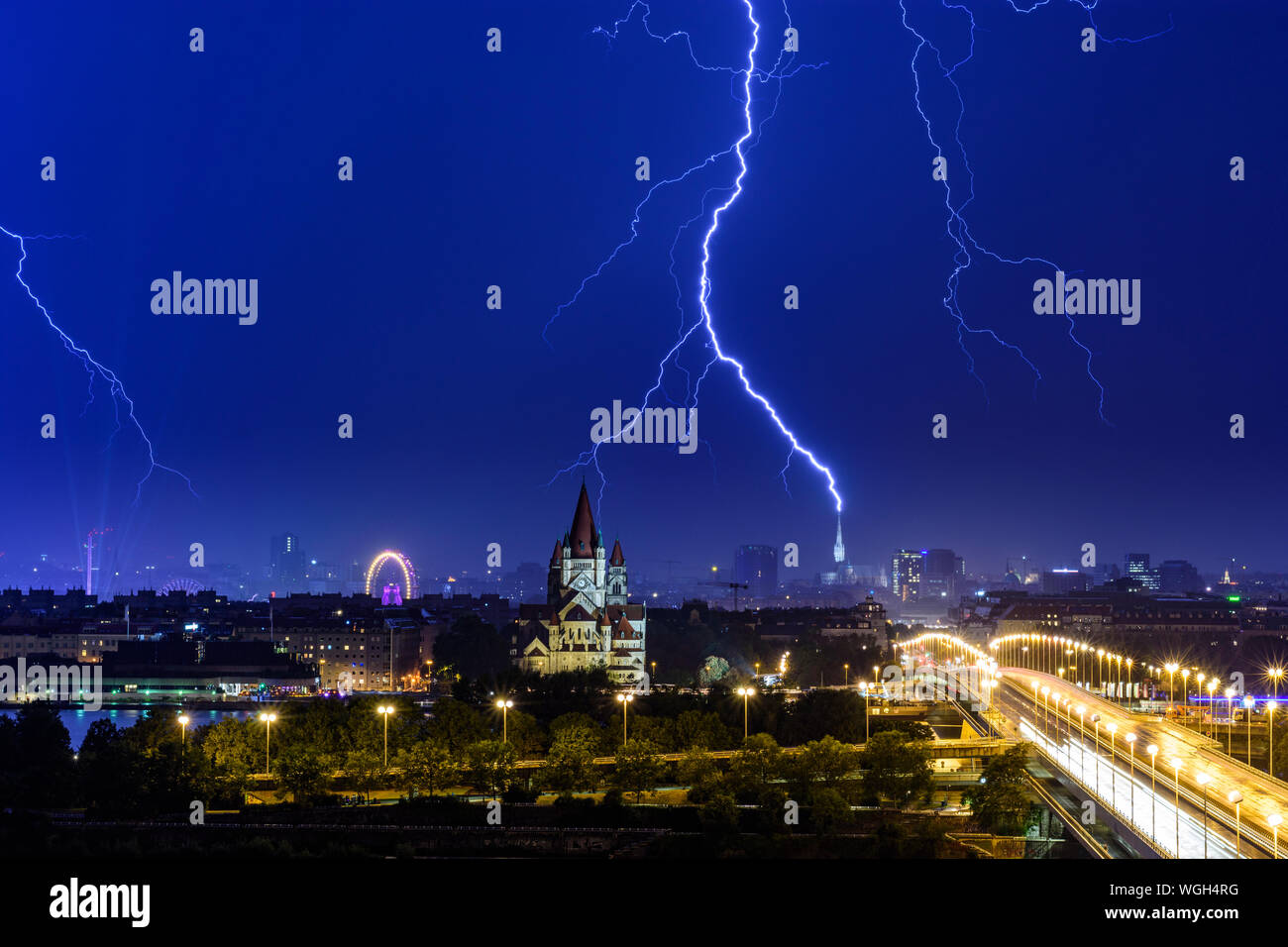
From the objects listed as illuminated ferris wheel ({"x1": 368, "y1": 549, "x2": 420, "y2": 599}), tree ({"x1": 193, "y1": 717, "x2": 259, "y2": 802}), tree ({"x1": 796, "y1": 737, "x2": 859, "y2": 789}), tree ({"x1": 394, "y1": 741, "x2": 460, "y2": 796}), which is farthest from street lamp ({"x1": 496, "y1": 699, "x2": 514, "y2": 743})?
illuminated ferris wheel ({"x1": 368, "y1": 549, "x2": 420, "y2": 599})

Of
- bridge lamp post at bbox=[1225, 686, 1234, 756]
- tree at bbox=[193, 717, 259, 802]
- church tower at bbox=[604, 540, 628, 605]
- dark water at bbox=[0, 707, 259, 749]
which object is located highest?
church tower at bbox=[604, 540, 628, 605]

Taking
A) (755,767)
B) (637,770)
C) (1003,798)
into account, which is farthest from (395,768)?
(1003,798)

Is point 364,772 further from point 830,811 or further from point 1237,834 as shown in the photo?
point 1237,834

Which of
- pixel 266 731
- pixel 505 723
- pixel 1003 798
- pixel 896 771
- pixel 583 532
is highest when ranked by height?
pixel 583 532

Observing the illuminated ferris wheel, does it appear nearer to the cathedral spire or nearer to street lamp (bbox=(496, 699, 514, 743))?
the cathedral spire

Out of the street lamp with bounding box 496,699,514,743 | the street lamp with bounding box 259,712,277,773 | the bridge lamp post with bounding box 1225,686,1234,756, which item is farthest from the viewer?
the bridge lamp post with bounding box 1225,686,1234,756
